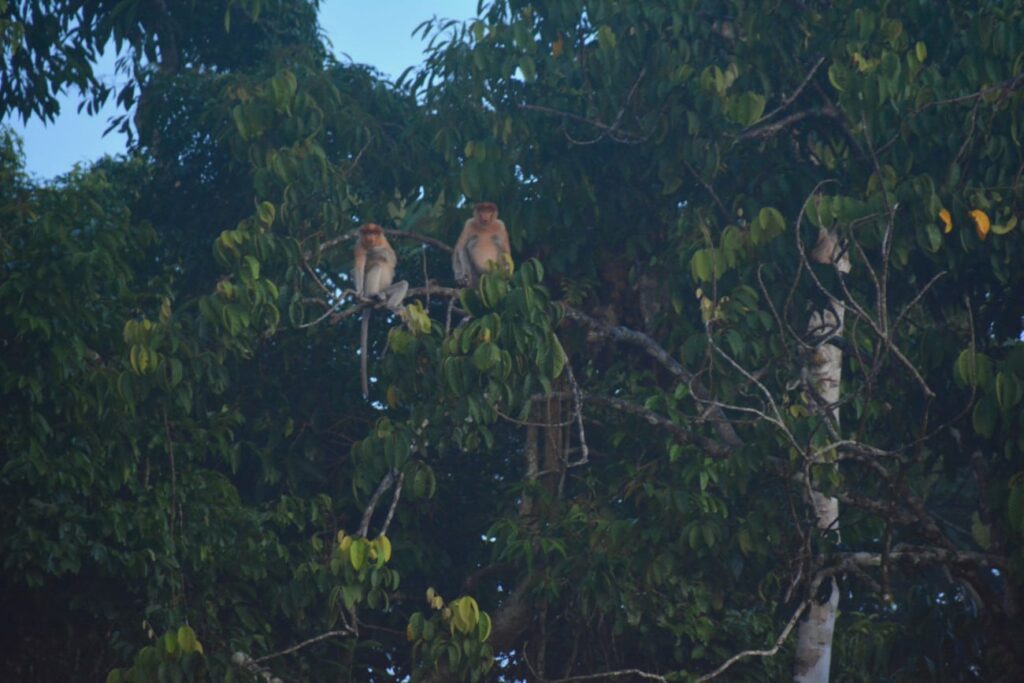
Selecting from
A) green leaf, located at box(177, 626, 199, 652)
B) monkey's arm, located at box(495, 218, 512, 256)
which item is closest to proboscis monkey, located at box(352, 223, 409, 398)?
monkey's arm, located at box(495, 218, 512, 256)

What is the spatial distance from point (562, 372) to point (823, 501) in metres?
1.73

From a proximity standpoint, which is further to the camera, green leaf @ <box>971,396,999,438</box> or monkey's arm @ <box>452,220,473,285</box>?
monkey's arm @ <box>452,220,473,285</box>

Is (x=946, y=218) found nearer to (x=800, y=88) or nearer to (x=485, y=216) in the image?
(x=800, y=88)

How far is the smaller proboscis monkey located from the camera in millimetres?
8695

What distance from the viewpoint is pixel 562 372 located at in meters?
8.80

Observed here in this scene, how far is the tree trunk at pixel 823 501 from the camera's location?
24.3 feet

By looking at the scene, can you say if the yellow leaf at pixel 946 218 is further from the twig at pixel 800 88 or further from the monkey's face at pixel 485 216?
the monkey's face at pixel 485 216

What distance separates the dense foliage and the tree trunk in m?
0.12

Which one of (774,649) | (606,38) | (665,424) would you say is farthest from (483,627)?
(606,38)

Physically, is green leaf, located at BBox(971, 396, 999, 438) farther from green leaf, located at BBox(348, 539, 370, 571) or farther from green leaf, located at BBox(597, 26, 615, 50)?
green leaf, located at BBox(597, 26, 615, 50)

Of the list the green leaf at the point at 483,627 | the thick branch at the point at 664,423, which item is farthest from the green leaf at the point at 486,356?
the thick branch at the point at 664,423

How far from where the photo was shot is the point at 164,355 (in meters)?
7.61

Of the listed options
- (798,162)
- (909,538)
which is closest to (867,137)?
(798,162)

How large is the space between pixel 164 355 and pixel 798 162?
3791 millimetres
